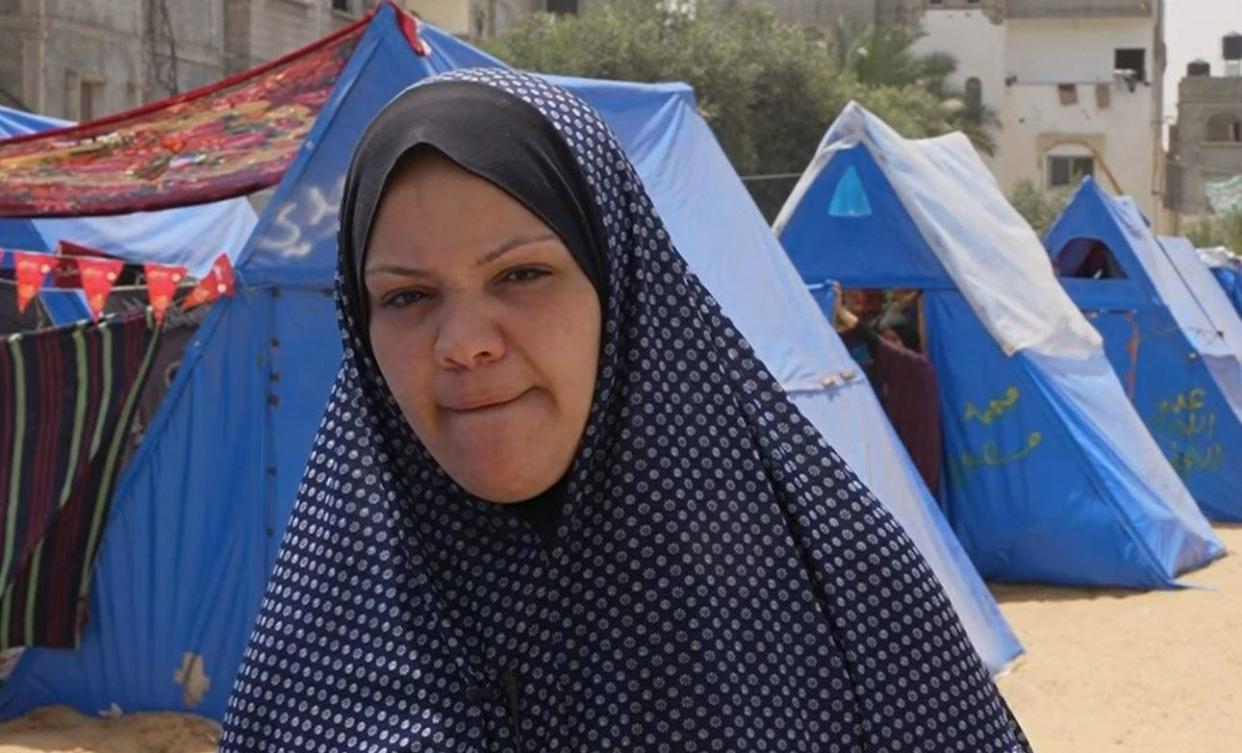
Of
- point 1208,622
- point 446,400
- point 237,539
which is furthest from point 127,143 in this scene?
point 1208,622

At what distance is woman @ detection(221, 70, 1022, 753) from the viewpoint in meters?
1.83

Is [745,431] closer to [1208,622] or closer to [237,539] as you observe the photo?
[237,539]

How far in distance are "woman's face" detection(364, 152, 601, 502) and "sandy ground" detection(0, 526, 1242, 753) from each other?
4184 millimetres

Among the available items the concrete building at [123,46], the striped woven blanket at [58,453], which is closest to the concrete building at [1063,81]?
the concrete building at [123,46]

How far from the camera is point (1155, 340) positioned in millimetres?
12203

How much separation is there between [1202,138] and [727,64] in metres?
27.4

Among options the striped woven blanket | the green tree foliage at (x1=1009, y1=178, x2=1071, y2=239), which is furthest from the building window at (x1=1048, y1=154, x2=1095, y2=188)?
the striped woven blanket

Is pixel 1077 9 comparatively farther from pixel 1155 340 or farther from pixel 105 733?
pixel 105 733

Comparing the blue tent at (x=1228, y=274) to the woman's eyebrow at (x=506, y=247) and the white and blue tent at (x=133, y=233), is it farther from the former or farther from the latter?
the woman's eyebrow at (x=506, y=247)

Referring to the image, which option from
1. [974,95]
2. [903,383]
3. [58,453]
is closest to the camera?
[58,453]

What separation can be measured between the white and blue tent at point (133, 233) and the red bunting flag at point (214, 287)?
2.64 meters

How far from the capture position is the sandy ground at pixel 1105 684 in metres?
5.96

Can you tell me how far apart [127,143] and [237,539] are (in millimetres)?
1281

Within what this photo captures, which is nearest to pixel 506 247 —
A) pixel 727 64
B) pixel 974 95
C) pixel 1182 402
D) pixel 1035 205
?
pixel 1182 402
